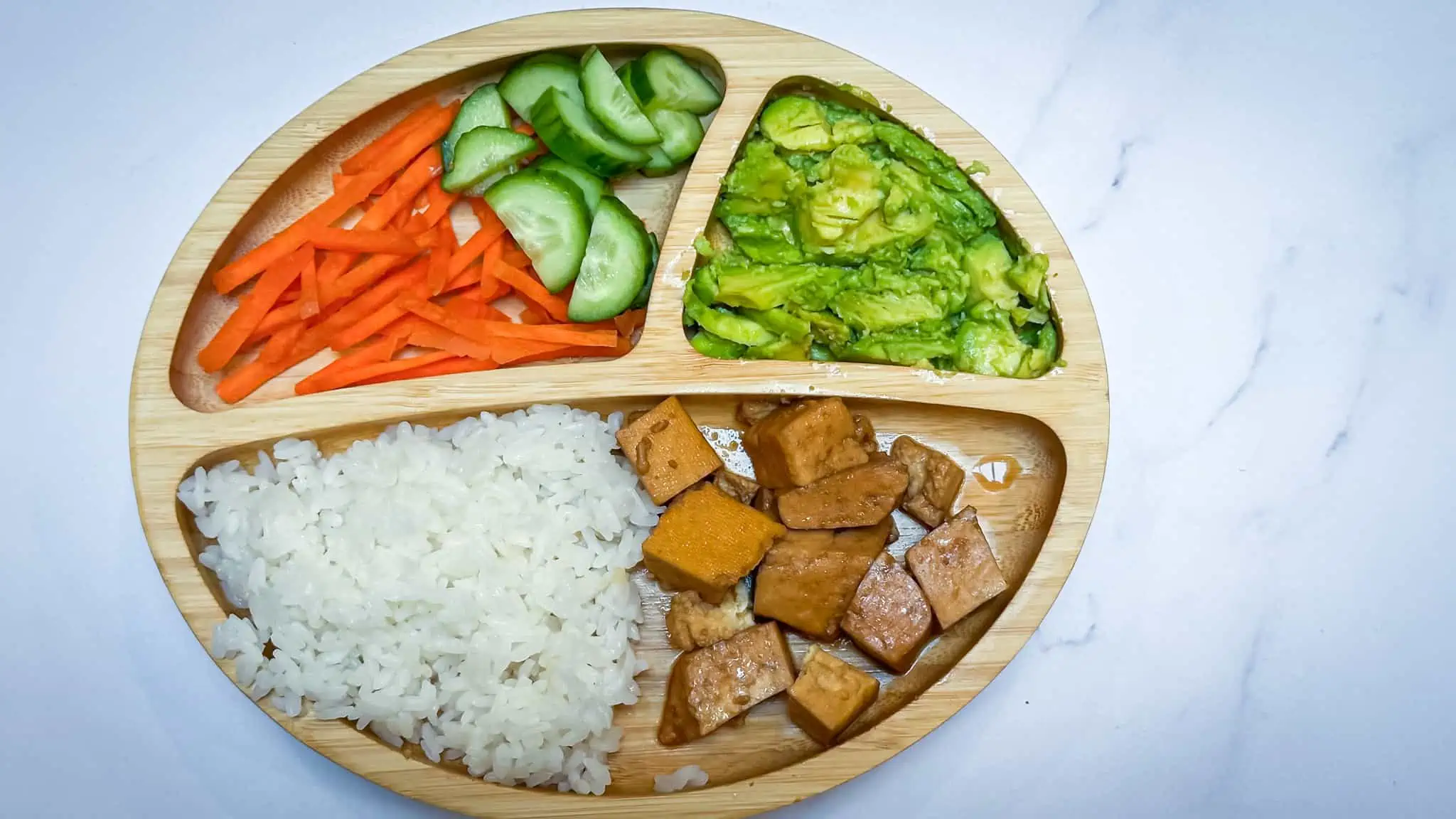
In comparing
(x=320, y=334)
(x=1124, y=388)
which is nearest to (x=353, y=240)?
(x=320, y=334)

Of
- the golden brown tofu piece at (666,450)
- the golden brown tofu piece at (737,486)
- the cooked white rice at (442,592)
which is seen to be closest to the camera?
the cooked white rice at (442,592)

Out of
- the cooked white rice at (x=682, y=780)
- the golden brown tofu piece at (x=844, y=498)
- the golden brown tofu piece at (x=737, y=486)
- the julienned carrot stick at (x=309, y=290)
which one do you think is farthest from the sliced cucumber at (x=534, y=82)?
the cooked white rice at (x=682, y=780)

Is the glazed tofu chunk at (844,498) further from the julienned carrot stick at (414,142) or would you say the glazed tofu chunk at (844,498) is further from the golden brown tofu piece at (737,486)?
the julienned carrot stick at (414,142)

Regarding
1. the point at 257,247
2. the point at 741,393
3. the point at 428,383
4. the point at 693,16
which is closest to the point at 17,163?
the point at 257,247

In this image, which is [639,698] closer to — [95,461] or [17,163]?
[95,461]

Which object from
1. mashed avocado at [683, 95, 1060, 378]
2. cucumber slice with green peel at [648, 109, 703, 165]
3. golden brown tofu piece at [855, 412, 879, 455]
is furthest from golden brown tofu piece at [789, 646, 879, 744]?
cucumber slice with green peel at [648, 109, 703, 165]

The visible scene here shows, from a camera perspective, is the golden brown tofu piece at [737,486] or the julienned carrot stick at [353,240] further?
the golden brown tofu piece at [737,486]
